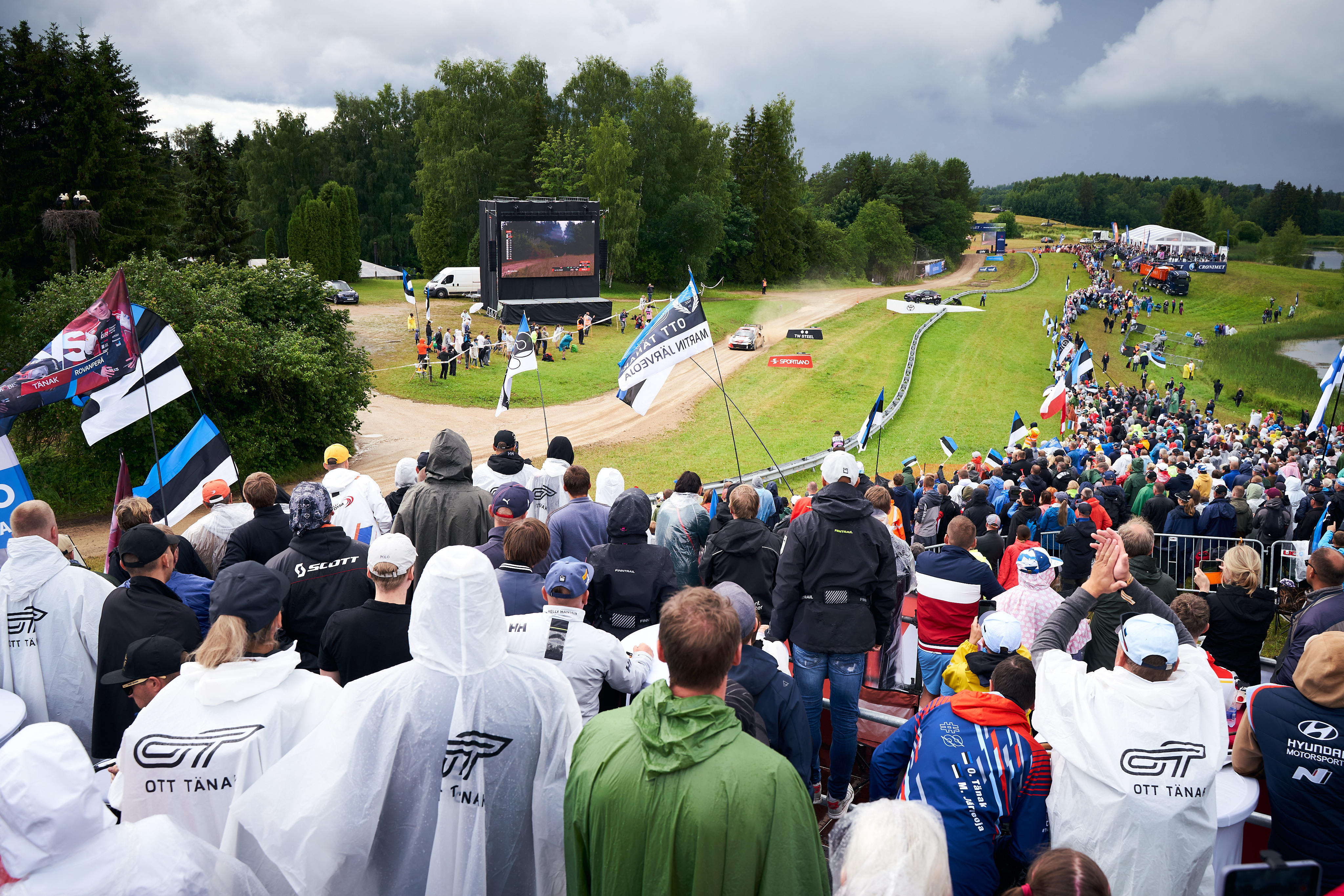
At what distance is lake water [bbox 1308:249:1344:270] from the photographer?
10121cm

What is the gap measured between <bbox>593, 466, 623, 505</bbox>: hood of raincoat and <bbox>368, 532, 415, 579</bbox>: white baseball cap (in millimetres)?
3448

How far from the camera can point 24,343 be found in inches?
685

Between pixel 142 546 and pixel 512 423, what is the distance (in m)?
22.6

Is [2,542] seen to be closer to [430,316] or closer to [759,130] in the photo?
[430,316]

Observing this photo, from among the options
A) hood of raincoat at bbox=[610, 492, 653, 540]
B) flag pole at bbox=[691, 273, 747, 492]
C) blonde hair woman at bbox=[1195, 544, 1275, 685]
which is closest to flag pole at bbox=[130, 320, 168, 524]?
hood of raincoat at bbox=[610, 492, 653, 540]

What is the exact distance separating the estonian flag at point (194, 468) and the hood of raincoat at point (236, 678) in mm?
6296

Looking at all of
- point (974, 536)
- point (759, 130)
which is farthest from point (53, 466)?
point (759, 130)

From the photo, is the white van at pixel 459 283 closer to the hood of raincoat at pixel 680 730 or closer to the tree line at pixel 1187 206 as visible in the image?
the hood of raincoat at pixel 680 730

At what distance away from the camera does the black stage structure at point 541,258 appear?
1606 inches

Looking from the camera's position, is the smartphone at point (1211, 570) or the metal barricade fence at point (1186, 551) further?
the metal barricade fence at point (1186, 551)

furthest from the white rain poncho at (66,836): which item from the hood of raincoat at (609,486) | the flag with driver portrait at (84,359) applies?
the flag with driver portrait at (84,359)

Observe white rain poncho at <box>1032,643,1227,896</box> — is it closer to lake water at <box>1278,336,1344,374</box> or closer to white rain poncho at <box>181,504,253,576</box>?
white rain poncho at <box>181,504,253,576</box>

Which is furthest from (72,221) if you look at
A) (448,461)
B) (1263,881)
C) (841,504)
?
(1263,881)

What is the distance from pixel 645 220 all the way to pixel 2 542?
56006 millimetres
